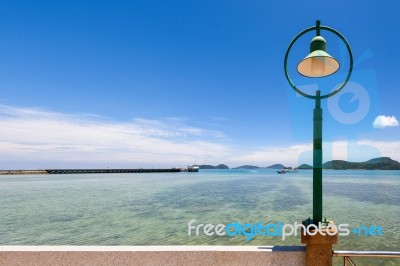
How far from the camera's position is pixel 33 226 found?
20859mm

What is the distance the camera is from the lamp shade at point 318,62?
355cm

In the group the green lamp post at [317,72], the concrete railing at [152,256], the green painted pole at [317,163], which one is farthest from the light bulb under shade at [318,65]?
the concrete railing at [152,256]

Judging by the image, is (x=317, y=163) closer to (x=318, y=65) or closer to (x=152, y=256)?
(x=318, y=65)

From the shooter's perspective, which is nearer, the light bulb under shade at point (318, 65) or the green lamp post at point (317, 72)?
the green lamp post at point (317, 72)

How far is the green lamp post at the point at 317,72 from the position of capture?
11.3 ft

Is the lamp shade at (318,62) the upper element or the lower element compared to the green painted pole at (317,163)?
upper

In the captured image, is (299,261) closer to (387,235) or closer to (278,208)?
(387,235)

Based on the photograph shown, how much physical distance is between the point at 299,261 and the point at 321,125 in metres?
1.97

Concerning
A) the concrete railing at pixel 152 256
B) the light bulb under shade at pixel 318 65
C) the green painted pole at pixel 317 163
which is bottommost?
the concrete railing at pixel 152 256

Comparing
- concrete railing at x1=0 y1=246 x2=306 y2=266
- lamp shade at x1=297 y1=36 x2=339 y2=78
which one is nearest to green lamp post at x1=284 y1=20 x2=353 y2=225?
lamp shade at x1=297 y1=36 x2=339 y2=78

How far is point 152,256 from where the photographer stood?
3.46 m

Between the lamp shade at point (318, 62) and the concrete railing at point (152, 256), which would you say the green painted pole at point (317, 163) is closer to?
the lamp shade at point (318, 62)

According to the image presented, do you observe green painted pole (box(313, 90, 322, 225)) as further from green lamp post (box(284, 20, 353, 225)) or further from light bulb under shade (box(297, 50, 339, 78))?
light bulb under shade (box(297, 50, 339, 78))

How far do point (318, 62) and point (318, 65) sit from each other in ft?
0.17
